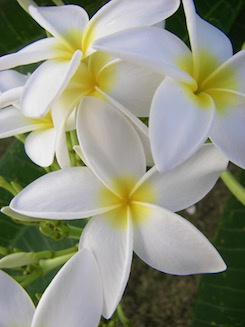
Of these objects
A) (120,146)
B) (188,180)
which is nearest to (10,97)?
(120,146)

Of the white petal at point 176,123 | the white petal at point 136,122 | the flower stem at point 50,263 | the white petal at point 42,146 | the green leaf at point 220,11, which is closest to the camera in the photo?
the white petal at point 176,123

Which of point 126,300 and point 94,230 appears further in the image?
point 126,300

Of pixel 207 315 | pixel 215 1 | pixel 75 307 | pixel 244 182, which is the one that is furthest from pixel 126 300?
pixel 75 307

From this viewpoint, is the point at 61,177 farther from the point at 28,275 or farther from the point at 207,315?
the point at 207,315

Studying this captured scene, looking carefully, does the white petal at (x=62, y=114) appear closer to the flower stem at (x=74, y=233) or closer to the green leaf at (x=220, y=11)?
the flower stem at (x=74, y=233)

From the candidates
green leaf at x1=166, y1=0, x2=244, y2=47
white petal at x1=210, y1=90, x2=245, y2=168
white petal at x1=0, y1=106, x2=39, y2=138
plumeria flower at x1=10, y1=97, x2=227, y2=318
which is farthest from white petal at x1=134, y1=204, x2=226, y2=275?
green leaf at x1=166, y1=0, x2=244, y2=47

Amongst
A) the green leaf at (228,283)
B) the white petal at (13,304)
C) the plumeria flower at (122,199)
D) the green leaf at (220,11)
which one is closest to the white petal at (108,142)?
the plumeria flower at (122,199)
